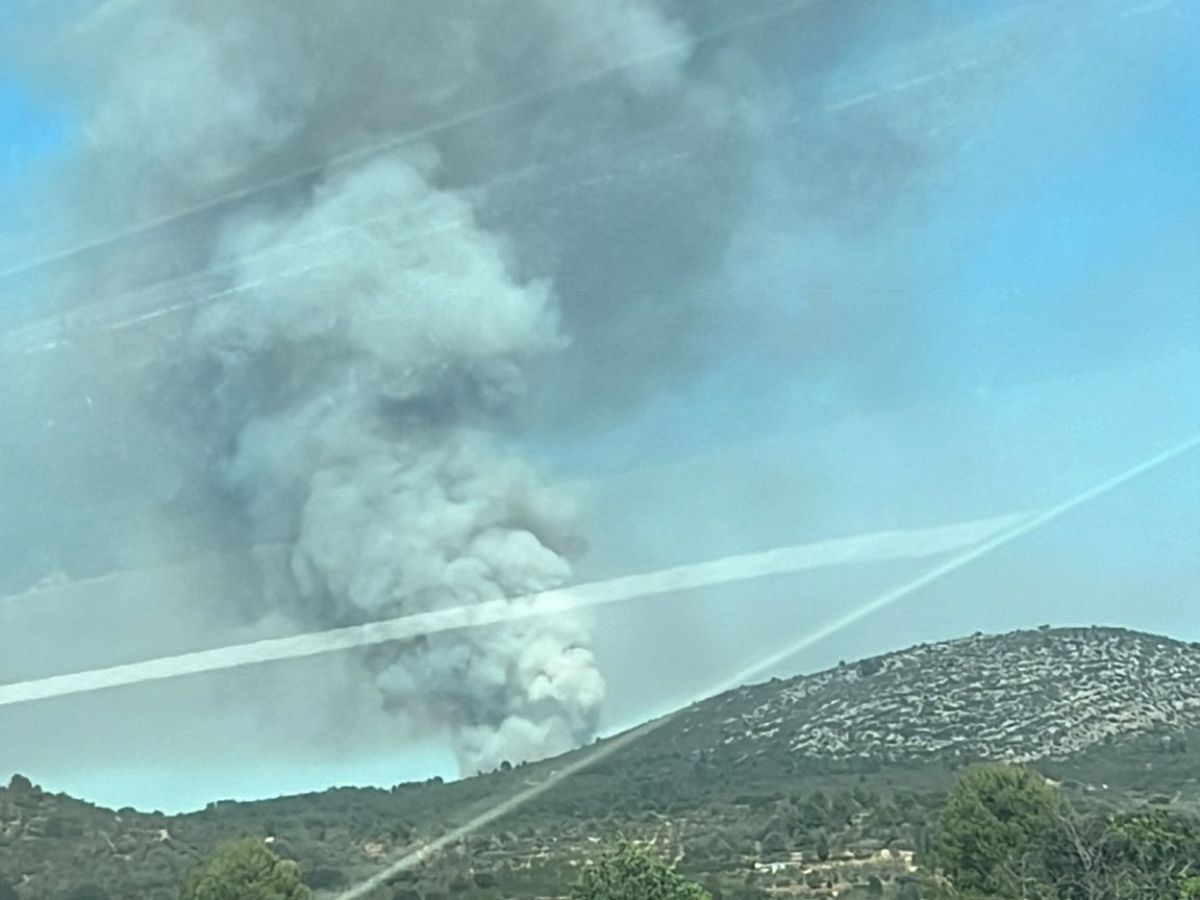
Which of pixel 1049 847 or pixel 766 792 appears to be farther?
pixel 766 792

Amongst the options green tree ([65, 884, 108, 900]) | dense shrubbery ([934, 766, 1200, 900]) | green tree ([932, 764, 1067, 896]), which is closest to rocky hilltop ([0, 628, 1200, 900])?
green tree ([65, 884, 108, 900])

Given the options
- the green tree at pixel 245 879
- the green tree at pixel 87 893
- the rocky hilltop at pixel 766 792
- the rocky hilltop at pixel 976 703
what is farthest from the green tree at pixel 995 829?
the rocky hilltop at pixel 976 703

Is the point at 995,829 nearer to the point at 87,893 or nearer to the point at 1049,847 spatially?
the point at 1049,847

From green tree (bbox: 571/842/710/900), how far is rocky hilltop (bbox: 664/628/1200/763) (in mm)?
36813

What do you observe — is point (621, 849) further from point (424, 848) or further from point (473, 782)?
point (473, 782)

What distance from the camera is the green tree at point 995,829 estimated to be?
32.8 meters

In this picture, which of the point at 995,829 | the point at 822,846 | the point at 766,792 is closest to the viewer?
the point at 995,829

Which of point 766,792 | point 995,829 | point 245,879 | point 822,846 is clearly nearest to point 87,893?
point 245,879

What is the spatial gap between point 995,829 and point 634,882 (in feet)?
30.3

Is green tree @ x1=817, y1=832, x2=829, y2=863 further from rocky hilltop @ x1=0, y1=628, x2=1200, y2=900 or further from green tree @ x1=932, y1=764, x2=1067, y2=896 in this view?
green tree @ x1=932, y1=764, x2=1067, y2=896

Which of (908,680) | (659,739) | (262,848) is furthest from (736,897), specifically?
(908,680)

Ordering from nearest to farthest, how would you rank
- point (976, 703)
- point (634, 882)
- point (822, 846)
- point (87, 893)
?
1. point (634, 882)
2. point (87, 893)
3. point (822, 846)
4. point (976, 703)

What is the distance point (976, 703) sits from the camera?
74500 millimetres

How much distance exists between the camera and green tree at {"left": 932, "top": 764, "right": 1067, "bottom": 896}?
3284 cm
